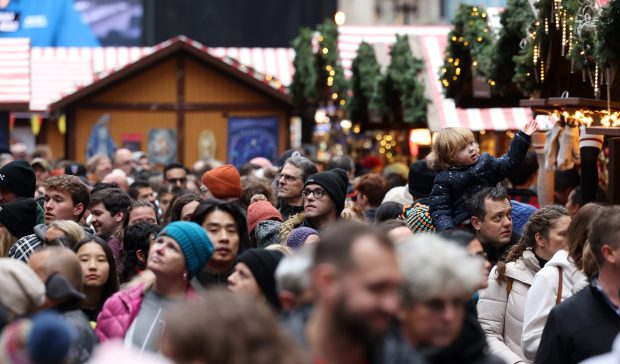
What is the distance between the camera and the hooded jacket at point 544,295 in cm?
793

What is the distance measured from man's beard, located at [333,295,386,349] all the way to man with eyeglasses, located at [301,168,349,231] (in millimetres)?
5453

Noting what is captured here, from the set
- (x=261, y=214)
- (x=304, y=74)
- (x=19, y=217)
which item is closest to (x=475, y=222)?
(x=261, y=214)

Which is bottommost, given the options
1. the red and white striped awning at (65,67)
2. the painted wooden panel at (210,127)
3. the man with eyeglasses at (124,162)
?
the man with eyeglasses at (124,162)

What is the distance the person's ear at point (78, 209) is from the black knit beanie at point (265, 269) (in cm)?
463

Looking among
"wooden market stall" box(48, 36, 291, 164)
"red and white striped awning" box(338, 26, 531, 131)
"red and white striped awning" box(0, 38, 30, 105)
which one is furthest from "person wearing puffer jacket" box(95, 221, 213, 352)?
"wooden market stall" box(48, 36, 291, 164)

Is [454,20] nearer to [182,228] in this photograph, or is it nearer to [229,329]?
[182,228]

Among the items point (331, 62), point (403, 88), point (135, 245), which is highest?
point (331, 62)

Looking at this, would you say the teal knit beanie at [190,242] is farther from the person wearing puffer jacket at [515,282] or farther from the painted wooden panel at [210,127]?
the painted wooden panel at [210,127]

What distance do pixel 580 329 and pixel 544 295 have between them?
1.17 metres

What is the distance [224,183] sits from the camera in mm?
11078

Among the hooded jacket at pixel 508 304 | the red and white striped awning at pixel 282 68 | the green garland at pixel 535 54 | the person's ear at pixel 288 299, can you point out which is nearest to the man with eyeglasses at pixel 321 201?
the hooded jacket at pixel 508 304

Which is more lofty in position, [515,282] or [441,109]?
[441,109]

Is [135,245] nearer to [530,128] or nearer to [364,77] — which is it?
[530,128]

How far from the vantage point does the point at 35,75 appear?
1308 inches
